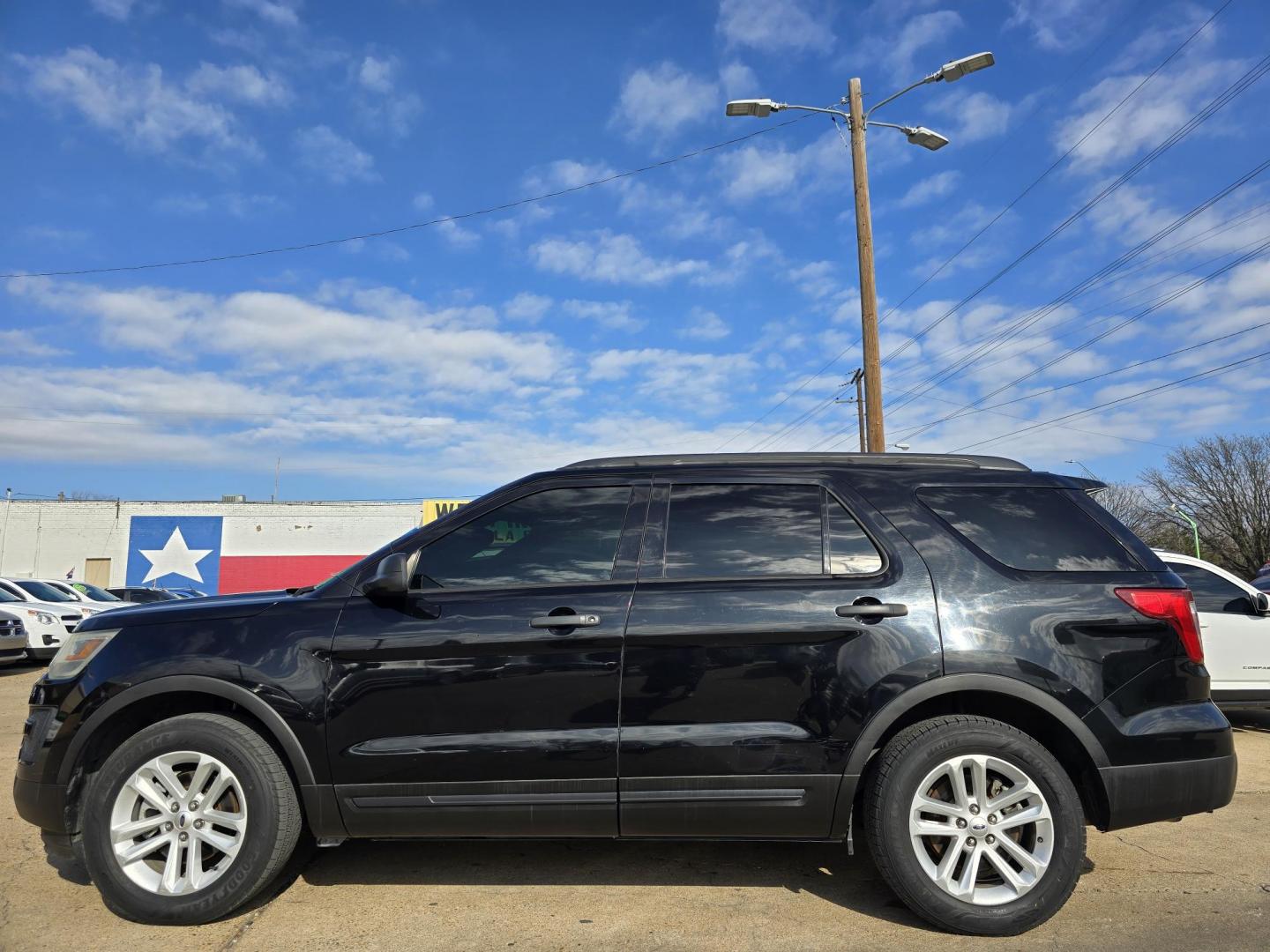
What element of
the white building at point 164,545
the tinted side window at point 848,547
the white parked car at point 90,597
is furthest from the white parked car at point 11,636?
the white building at point 164,545

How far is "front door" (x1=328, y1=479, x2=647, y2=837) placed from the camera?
327cm

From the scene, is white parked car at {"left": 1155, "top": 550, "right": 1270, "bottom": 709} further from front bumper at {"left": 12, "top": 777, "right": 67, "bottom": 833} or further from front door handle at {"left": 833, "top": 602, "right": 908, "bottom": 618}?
front bumper at {"left": 12, "top": 777, "right": 67, "bottom": 833}

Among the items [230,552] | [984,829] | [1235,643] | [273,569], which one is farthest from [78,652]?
[230,552]

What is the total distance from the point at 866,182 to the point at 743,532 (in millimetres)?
9962

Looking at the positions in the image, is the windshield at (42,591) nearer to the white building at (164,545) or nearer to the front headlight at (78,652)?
the front headlight at (78,652)

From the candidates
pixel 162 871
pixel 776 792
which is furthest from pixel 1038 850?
pixel 162 871

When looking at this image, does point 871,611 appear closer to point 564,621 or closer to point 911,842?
point 911,842

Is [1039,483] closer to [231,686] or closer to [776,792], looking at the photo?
[776,792]

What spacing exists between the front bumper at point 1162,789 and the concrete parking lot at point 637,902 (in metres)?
0.45

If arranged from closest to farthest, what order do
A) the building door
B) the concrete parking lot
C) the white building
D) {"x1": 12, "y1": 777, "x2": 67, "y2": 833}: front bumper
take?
the concrete parking lot
{"x1": 12, "y1": 777, "x2": 67, "y2": 833}: front bumper
the building door
the white building

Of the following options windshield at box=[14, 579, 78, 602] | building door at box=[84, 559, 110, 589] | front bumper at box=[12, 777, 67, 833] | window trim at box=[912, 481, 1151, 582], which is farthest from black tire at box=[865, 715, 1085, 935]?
building door at box=[84, 559, 110, 589]

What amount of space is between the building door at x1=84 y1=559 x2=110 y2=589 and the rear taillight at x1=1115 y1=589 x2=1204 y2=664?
47573mm

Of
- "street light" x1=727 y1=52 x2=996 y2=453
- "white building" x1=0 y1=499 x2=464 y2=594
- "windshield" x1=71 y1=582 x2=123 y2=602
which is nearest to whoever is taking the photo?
"street light" x1=727 y1=52 x2=996 y2=453

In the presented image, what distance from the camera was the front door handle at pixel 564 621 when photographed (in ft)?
10.9
